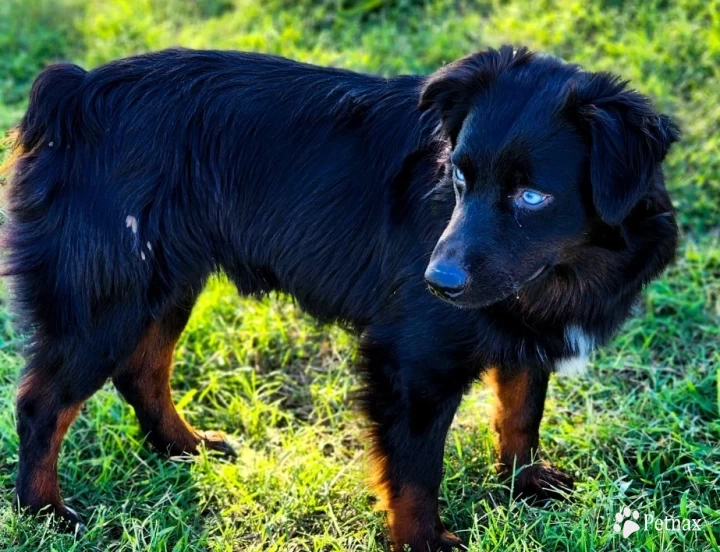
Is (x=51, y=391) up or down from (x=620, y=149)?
down

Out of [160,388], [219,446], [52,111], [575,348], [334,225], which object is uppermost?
[52,111]

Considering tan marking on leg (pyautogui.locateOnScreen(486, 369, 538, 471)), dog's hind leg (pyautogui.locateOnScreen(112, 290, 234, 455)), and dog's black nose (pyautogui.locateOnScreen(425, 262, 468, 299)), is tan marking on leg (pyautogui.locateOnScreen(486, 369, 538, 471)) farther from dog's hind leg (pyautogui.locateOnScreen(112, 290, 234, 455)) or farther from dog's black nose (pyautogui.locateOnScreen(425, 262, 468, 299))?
dog's hind leg (pyautogui.locateOnScreen(112, 290, 234, 455))

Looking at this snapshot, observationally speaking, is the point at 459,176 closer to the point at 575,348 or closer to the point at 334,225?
the point at 334,225

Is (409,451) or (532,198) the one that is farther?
(409,451)

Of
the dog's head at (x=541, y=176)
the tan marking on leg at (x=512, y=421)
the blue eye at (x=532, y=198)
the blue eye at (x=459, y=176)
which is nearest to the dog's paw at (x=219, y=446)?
the tan marking on leg at (x=512, y=421)

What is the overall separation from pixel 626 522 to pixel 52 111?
2.75 meters

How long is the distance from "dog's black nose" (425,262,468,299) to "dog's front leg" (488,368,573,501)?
2.87ft

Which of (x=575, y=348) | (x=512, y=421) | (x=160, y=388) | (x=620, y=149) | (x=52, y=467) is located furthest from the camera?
(x=160, y=388)

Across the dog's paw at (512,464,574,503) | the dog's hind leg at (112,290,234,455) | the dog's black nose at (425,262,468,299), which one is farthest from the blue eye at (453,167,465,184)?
the dog's paw at (512,464,574,503)

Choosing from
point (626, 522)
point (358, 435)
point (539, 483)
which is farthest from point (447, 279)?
point (358, 435)

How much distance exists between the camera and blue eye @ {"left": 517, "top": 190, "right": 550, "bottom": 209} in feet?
9.25

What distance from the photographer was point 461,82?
301cm

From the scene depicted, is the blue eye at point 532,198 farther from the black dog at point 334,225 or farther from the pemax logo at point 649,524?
the pemax logo at point 649,524

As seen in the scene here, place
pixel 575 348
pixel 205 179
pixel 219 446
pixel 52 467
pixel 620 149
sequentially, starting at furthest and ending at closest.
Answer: pixel 219 446, pixel 52 467, pixel 205 179, pixel 575 348, pixel 620 149
